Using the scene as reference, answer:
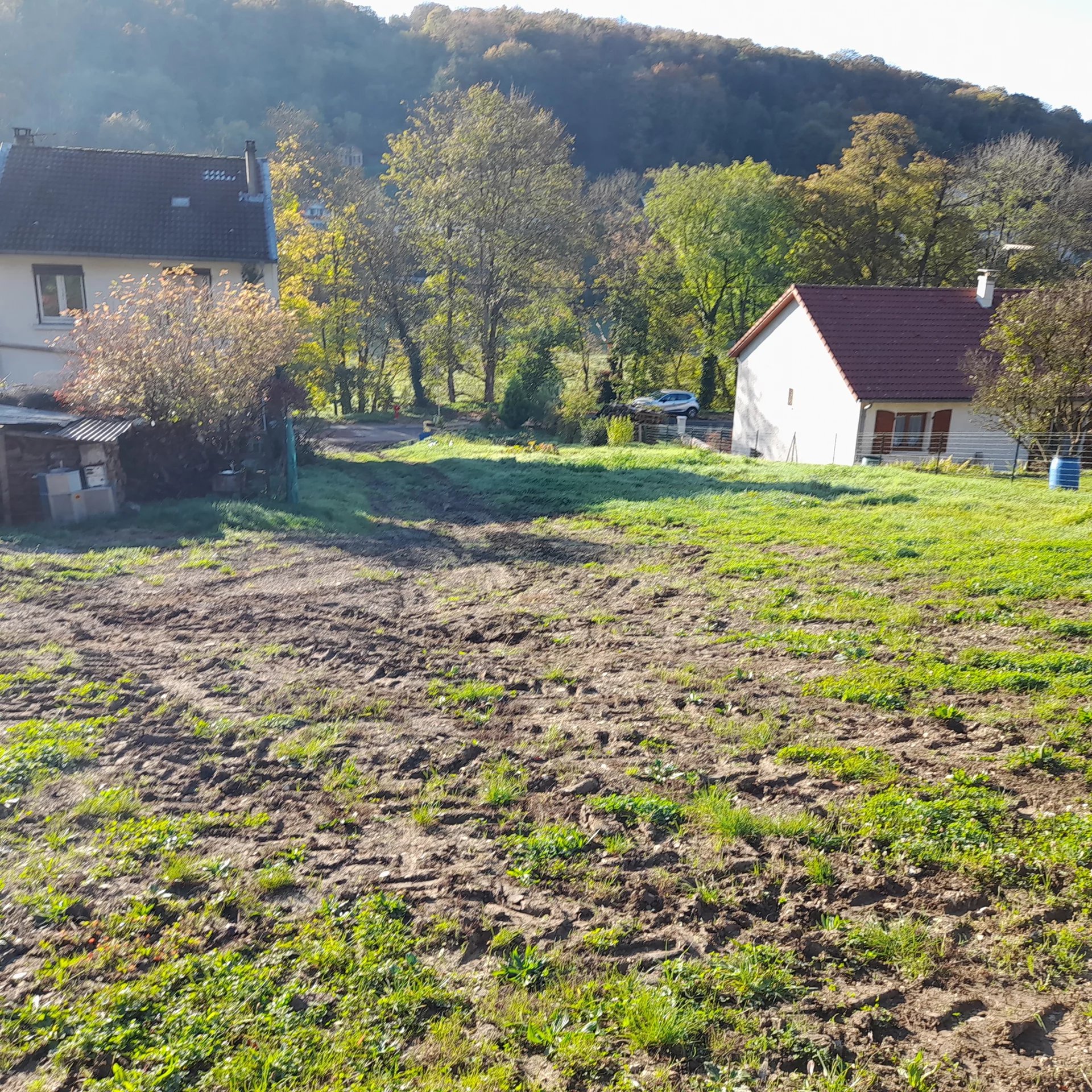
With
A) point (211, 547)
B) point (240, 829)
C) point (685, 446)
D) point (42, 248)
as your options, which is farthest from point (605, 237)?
point (240, 829)

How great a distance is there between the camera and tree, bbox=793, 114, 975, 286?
40.1 meters

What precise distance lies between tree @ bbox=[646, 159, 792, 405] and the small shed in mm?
35594

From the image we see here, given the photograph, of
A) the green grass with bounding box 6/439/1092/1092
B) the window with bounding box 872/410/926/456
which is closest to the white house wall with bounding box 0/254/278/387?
the green grass with bounding box 6/439/1092/1092

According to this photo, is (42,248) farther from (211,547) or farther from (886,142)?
(886,142)

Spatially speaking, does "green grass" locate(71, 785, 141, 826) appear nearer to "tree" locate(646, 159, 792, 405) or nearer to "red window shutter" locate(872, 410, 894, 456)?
"red window shutter" locate(872, 410, 894, 456)

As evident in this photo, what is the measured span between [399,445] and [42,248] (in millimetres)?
11567

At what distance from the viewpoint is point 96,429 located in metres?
14.9

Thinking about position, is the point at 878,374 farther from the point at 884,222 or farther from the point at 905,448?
the point at 884,222

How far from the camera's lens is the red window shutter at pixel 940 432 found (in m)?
26.7

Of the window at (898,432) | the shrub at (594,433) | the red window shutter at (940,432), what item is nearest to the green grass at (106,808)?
the window at (898,432)

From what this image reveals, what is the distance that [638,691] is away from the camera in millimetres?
7367

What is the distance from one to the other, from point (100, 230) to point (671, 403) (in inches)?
1015

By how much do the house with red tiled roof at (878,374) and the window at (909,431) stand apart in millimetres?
32

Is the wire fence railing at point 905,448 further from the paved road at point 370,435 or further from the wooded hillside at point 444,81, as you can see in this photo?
the wooded hillside at point 444,81
